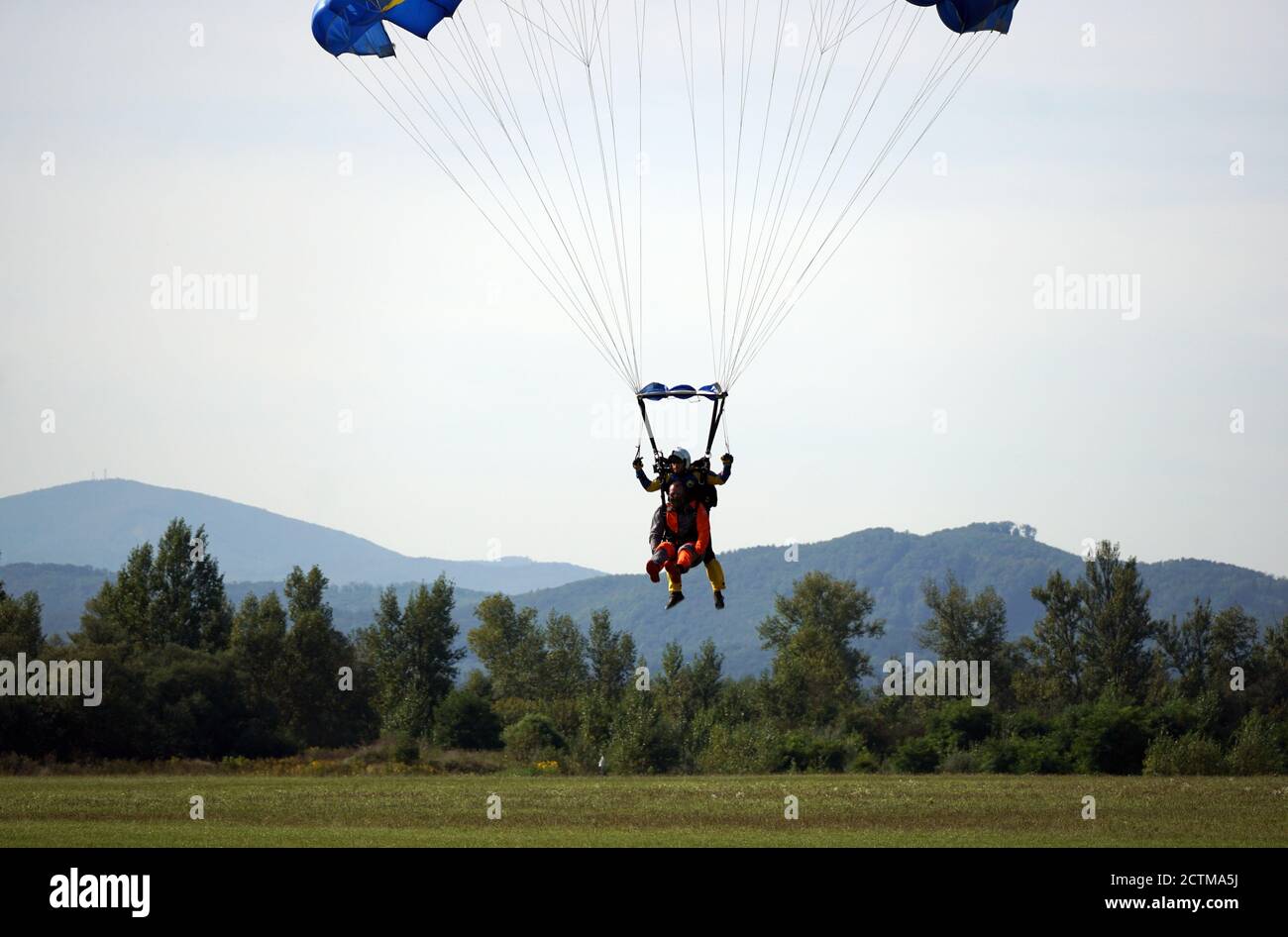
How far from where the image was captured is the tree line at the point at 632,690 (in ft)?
150

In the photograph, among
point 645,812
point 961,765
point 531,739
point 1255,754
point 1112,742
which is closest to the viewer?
point 645,812

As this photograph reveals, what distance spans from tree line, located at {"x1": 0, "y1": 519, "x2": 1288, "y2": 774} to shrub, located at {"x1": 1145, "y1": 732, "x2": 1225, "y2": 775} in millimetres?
68

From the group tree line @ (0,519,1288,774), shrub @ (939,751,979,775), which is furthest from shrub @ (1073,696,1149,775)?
shrub @ (939,751,979,775)

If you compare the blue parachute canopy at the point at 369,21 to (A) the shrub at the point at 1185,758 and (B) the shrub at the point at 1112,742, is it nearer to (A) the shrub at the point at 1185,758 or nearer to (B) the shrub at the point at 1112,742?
(A) the shrub at the point at 1185,758

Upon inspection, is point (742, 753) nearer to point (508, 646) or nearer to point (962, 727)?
point (962, 727)

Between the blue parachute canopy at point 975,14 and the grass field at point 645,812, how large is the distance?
1357cm

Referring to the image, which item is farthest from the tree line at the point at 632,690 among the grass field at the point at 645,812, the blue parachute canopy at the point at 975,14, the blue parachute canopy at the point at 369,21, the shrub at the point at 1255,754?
the blue parachute canopy at the point at 369,21

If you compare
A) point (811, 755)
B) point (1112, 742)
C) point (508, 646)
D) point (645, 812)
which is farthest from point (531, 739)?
point (508, 646)

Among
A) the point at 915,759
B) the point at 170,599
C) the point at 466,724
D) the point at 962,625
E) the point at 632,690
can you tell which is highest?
the point at 170,599

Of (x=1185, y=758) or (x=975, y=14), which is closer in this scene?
(x=975, y=14)

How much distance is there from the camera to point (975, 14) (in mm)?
22656

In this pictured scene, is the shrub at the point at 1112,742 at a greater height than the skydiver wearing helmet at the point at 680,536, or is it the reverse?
the skydiver wearing helmet at the point at 680,536

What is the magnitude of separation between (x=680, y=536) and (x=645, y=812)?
1294 cm

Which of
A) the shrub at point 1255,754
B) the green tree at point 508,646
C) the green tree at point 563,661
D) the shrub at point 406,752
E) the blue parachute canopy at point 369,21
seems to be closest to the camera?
the blue parachute canopy at point 369,21
